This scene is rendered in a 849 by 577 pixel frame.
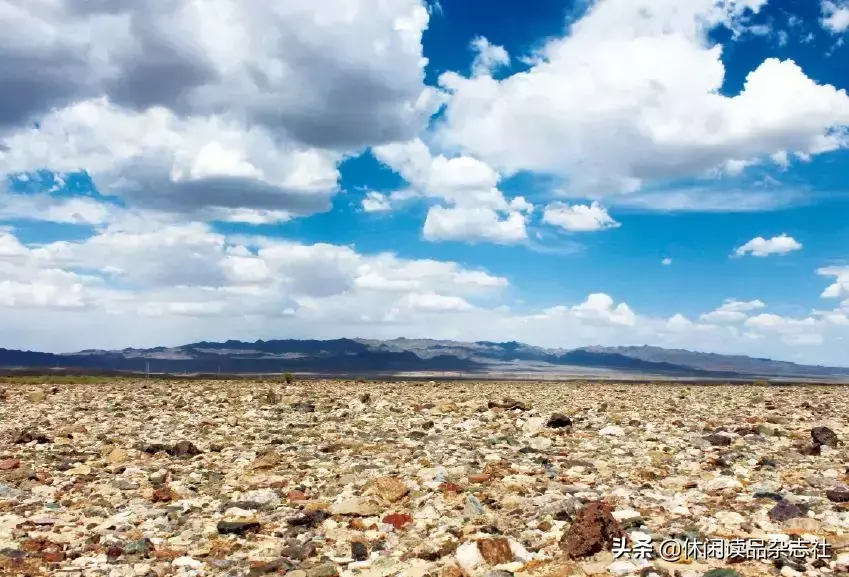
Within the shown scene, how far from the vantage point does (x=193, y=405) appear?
25.2 meters

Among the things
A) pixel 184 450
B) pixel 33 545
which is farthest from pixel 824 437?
pixel 33 545

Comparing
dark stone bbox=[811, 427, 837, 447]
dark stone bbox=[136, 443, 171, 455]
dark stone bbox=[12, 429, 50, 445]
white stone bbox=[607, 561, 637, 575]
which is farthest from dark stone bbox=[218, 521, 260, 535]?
dark stone bbox=[811, 427, 837, 447]

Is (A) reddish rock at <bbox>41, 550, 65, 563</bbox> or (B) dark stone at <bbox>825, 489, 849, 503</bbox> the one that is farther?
(B) dark stone at <bbox>825, 489, 849, 503</bbox>

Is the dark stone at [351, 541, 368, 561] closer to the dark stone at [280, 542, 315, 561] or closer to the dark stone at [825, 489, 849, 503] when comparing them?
the dark stone at [280, 542, 315, 561]

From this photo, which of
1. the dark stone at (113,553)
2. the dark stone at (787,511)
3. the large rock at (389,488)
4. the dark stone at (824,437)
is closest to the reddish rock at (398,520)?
the large rock at (389,488)

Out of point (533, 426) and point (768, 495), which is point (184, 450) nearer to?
point (533, 426)

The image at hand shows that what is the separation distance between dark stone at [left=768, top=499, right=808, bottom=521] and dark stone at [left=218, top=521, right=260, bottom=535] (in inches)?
261

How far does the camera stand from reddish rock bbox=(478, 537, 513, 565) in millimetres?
7613

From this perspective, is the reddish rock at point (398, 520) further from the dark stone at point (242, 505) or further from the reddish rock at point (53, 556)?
the reddish rock at point (53, 556)

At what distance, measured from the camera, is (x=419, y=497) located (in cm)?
1041

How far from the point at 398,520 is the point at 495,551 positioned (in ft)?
6.39

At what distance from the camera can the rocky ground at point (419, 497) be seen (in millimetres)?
7742

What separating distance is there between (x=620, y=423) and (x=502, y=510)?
10150 mm

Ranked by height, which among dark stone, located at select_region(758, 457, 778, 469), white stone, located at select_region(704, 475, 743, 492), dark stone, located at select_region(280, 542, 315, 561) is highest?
dark stone, located at select_region(758, 457, 778, 469)
